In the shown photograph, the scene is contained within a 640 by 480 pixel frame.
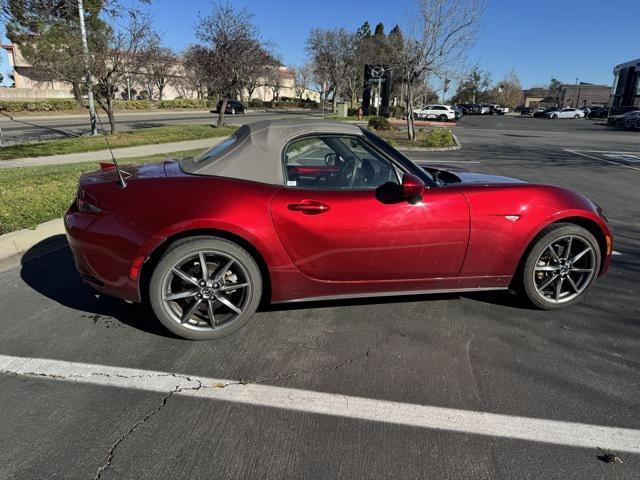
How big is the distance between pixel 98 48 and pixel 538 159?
50.0 ft

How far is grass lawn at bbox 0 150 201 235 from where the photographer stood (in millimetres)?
5297

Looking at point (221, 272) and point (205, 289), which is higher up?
point (221, 272)

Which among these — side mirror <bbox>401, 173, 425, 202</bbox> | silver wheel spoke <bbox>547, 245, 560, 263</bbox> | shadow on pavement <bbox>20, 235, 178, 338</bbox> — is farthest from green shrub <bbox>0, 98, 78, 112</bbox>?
silver wheel spoke <bbox>547, 245, 560, 263</bbox>

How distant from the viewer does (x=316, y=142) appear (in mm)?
3492

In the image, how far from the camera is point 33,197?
5906 mm

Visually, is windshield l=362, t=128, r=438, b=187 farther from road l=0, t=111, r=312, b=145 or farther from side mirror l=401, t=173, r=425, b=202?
road l=0, t=111, r=312, b=145

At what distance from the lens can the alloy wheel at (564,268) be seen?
11.9 ft

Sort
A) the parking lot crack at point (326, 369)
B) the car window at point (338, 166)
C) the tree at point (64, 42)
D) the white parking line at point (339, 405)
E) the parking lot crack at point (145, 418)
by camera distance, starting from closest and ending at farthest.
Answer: the parking lot crack at point (145, 418) → the white parking line at point (339, 405) → the parking lot crack at point (326, 369) → the car window at point (338, 166) → the tree at point (64, 42)

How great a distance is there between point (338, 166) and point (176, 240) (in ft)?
4.42

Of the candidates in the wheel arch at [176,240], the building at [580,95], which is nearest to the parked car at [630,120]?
the wheel arch at [176,240]

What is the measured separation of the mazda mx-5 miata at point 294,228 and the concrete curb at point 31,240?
205cm

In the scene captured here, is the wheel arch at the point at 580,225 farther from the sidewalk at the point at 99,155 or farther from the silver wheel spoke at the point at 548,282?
the sidewalk at the point at 99,155

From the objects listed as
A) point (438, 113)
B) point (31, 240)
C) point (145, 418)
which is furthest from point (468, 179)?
point (438, 113)

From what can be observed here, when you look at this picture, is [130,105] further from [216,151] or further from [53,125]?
[216,151]
